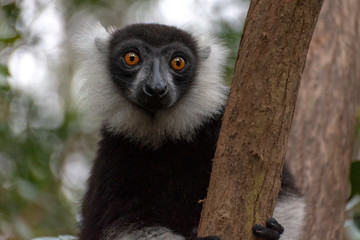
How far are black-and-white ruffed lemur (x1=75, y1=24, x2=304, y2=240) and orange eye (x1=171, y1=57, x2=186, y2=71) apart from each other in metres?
0.01

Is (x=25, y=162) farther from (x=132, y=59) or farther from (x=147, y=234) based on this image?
(x=147, y=234)

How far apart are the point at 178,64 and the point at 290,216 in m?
1.94

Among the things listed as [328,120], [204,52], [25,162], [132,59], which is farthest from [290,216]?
[25,162]

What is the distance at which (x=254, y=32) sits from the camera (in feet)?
11.6

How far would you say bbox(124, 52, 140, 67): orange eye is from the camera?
203 inches

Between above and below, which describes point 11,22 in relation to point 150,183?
above

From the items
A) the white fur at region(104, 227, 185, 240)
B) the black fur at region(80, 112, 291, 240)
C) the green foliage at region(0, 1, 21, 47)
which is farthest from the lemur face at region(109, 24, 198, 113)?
the green foliage at region(0, 1, 21, 47)

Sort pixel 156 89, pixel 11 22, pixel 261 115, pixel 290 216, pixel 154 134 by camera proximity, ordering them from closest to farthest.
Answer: pixel 261 115 → pixel 156 89 → pixel 290 216 → pixel 154 134 → pixel 11 22

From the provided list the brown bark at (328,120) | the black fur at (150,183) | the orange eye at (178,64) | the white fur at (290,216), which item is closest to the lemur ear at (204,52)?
the orange eye at (178,64)

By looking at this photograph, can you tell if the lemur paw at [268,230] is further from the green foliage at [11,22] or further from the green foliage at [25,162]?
the green foliage at [11,22]

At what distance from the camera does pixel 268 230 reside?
3543 mm

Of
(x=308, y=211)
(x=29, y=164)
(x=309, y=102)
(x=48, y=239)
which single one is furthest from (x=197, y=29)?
(x=29, y=164)

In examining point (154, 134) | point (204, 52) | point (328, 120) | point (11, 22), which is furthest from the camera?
point (11, 22)

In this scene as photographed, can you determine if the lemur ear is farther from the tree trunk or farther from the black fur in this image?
the tree trunk
